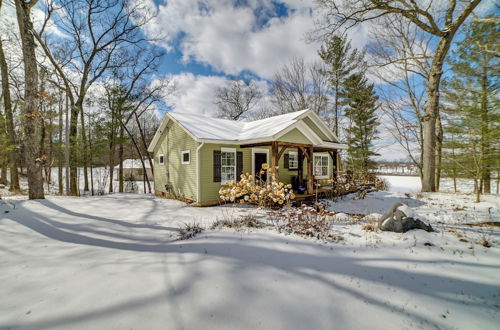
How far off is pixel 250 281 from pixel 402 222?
3.43 meters

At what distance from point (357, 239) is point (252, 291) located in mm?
2492

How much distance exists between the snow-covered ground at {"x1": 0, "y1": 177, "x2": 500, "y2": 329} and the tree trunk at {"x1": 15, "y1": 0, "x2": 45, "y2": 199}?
157 inches

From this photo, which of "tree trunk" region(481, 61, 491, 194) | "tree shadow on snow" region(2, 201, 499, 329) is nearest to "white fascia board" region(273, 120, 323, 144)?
"tree shadow on snow" region(2, 201, 499, 329)

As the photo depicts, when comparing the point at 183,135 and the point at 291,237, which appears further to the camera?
the point at 183,135

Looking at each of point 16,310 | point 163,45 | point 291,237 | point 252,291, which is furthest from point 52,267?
point 163,45

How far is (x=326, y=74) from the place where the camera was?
19219 millimetres

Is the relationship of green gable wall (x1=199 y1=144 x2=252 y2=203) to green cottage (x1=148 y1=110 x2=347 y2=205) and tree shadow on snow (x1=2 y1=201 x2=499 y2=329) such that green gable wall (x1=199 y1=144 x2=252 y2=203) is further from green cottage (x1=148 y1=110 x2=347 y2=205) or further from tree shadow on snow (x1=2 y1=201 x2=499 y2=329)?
tree shadow on snow (x1=2 y1=201 x2=499 y2=329)

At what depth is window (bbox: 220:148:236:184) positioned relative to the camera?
29.7 ft

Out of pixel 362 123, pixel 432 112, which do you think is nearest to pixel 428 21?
pixel 432 112

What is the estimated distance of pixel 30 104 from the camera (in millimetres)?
6820

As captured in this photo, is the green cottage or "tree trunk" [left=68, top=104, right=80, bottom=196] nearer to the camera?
the green cottage

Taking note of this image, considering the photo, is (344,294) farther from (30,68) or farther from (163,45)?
(163,45)

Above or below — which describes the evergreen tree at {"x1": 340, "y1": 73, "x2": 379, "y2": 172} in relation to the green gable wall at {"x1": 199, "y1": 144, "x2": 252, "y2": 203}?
above

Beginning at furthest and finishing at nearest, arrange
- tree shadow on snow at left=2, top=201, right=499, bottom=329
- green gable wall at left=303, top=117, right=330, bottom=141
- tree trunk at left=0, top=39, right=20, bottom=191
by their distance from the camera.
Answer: green gable wall at left=303, top=117, right=330, bottom=141, tree trunk at left=0, top=39, right=20, bottom=191, tree shadow on snow at left=2, top=201, right=499, bottom=329
